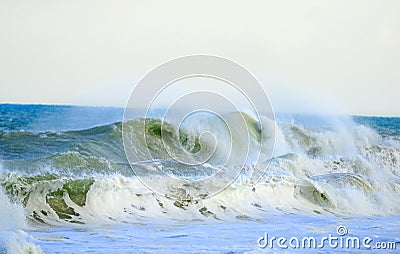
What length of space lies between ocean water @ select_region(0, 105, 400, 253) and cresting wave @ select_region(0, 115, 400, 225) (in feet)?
0.05

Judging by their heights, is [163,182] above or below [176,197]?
above

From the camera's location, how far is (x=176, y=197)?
6789mm

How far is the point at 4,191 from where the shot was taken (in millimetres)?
6348

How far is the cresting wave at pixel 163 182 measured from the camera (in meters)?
6.34

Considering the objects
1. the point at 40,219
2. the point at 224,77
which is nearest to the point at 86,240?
the point at 40,219

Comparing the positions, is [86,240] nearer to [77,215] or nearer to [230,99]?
[77,215]

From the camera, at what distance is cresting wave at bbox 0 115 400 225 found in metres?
6.34

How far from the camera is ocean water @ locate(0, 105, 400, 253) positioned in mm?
5258

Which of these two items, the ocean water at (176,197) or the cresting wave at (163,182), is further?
the cresting wave at (163,182)

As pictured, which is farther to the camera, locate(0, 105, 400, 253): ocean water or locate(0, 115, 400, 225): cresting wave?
locate(0, 115, 400, 225): cresting wave

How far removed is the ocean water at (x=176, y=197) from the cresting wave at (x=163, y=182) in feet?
0.05

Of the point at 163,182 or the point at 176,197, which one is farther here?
the point at 163,182

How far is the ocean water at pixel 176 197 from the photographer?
5258mm

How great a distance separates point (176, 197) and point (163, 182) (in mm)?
441
